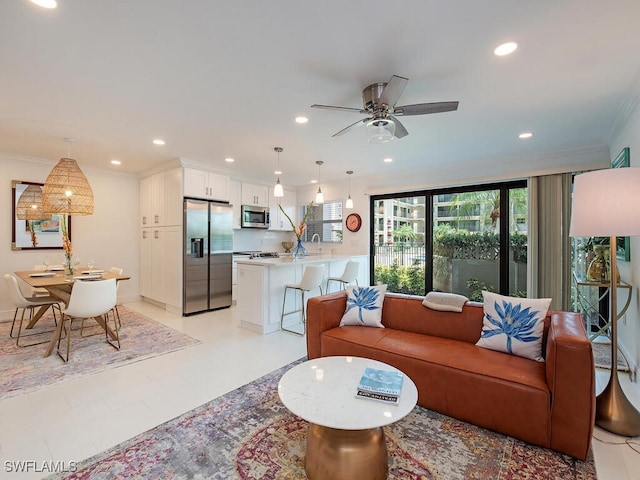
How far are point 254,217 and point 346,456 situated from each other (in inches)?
204

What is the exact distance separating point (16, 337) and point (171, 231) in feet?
7.36

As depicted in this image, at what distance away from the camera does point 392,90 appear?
2125 mm

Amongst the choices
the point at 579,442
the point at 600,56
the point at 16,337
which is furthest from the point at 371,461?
the point at 16,337

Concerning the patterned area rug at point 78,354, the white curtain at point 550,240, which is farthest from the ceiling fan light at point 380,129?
the patterned area rug at point 78,354

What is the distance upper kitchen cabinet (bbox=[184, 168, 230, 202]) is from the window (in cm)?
204

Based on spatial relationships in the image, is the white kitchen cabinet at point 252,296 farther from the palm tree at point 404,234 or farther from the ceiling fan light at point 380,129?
the palm tree at point 404,234

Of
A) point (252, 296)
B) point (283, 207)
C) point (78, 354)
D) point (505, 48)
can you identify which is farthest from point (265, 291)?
point (505, 48)

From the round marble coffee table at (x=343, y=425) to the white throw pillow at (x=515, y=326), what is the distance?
0.99 metres

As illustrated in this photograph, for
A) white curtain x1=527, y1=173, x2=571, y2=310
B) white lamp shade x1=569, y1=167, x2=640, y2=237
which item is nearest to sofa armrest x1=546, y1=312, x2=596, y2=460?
white lamp shade x1=569, y1=167, x2=640, y2=237

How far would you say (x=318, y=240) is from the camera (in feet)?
21.9

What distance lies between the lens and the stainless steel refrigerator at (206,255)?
4.81 metres

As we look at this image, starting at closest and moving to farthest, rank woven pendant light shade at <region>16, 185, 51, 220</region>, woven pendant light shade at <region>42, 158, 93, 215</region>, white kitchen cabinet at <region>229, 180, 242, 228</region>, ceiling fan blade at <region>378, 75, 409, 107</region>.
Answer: ceiling fan blade at <region>378, 75, 409, 107</region> → woven pendant light shade at <region>42, 158, 93, 215</region> → woven pendant light shade at <region>16, 185, 51, 220</region> → white kitchen cabinet at <region>229, 180, 242, 228</region>

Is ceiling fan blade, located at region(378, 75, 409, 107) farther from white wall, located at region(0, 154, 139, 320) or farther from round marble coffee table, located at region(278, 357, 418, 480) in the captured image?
white wall, located at region(0, 154, 139, 320)

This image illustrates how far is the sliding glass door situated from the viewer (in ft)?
15.0
